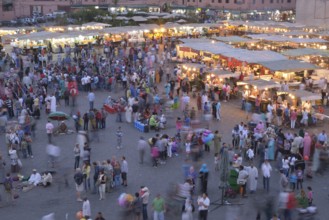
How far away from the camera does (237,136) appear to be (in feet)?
49.6

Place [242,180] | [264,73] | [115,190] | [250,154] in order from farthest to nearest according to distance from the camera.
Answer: [264,73] → [250,154] → [115,190] → [242,180]

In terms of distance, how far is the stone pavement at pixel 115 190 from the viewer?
36.0ft

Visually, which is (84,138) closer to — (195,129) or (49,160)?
(49,160)

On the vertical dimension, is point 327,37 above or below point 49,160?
above

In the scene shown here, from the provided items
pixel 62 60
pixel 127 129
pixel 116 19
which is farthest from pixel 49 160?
pixel 116 19

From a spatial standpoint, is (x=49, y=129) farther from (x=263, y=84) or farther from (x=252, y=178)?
(x=263, y=84)

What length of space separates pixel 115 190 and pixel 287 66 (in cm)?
1200

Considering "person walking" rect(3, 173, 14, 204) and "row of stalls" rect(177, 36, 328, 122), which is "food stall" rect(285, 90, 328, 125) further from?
"person walking" rect(3, 173, 14, 204)

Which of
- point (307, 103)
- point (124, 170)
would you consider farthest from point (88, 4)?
point (124, 170)

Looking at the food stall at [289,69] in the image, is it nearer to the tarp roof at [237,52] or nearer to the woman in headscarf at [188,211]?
the tarp roof at [237,52]

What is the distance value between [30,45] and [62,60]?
510cm

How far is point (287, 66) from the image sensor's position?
2156 cm

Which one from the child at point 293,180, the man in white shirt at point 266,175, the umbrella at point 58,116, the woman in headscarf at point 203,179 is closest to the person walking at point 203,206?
the woman in headscarf at point 203,179

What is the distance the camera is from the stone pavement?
1096 centimetres
